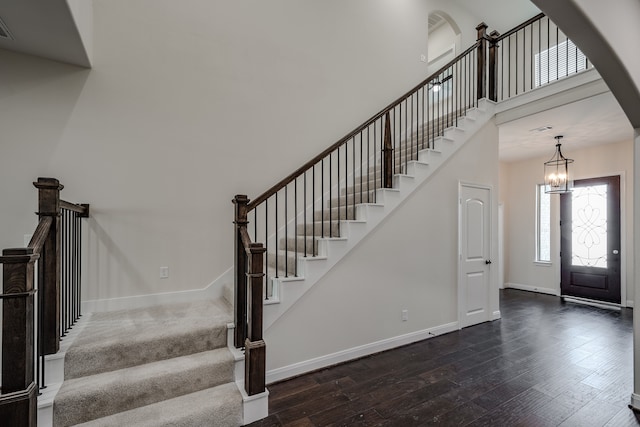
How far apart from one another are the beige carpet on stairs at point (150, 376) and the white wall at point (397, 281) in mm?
558

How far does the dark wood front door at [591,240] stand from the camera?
5441mm

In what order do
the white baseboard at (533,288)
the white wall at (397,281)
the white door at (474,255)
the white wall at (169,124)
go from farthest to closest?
the white baseboard at (533,288) → the white door at (474,255) → the white wall at (397,281) → the white wall at (169,124)

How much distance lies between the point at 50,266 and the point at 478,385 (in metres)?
3.62

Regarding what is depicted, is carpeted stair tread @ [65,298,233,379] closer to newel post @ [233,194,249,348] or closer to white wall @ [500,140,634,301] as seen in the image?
newel post @ [233,194,249,348]

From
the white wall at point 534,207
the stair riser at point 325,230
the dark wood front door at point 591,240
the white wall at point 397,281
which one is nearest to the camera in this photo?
the white wall at point 397,281

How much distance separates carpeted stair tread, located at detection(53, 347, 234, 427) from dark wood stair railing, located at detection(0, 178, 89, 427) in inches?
9.1

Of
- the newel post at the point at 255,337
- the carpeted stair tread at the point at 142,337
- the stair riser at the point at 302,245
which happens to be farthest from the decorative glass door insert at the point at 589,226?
the carpeted stair tread at the point at 142,337

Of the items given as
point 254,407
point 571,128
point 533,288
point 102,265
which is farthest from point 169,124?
point 533,288

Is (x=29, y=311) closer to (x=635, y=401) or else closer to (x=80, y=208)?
(x=80, y=208)

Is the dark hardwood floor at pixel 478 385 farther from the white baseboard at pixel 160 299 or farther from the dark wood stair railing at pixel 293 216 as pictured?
the white baseboard at pixel 160 299

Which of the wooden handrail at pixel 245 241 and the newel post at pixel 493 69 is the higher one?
the newel post at pixel 493 69

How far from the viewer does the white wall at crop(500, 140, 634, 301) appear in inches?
209

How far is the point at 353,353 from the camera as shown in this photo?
10.6 ft

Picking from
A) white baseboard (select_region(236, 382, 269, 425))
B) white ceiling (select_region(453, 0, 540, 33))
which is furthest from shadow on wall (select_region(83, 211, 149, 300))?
white ceiling (select_region(453, 0, 540, 33))
